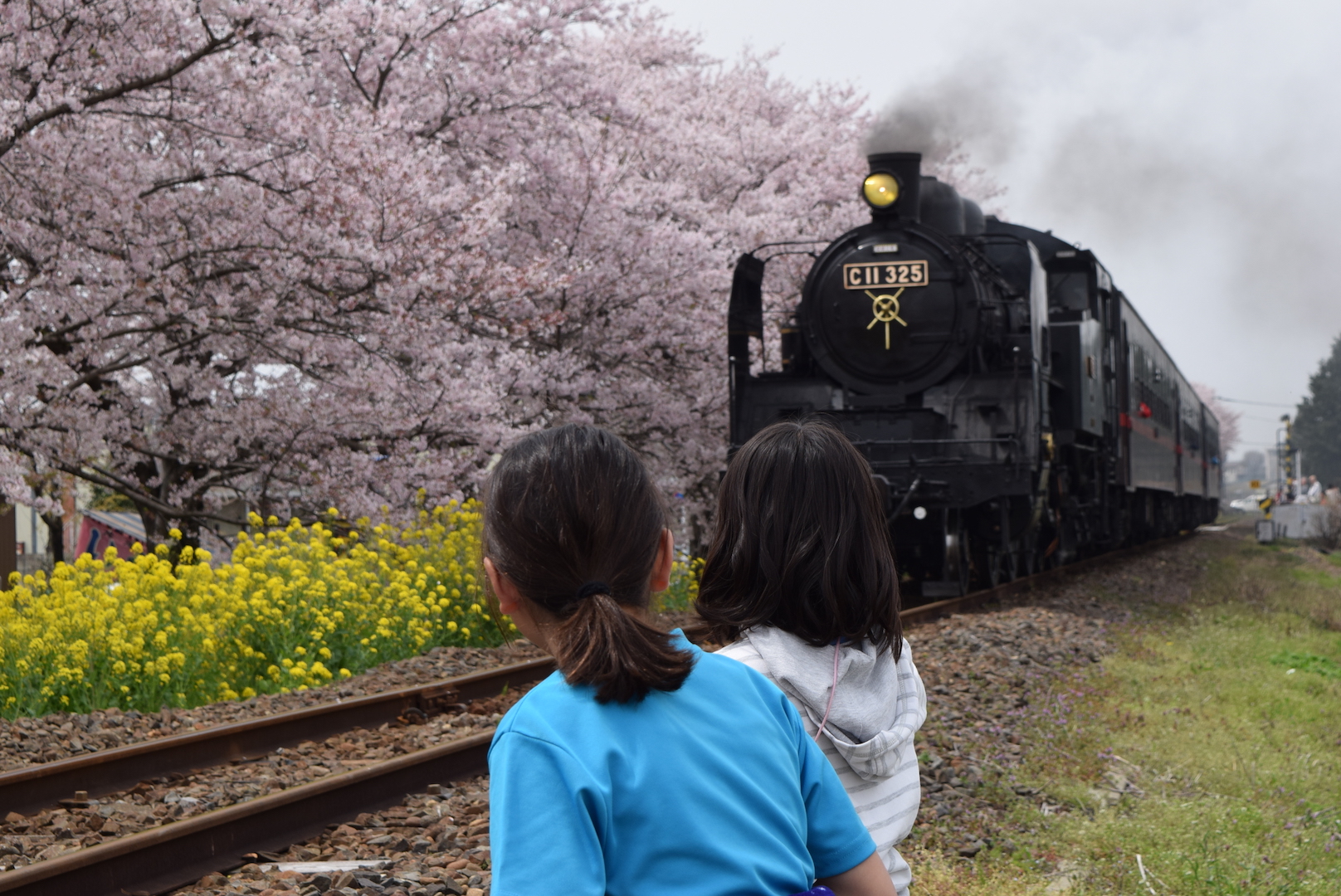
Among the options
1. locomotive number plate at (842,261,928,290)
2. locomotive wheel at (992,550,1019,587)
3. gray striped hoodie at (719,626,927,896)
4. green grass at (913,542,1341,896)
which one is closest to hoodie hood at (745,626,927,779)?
gray striped hoodie at (719,626,927,896)

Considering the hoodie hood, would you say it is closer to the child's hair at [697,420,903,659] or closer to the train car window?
the child's hair at [697,420,903,659]

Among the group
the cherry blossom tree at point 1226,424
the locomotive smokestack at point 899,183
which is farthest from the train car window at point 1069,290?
the cherry blossom tree at point 1226,424

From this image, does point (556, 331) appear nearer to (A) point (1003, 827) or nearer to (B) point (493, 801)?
(A) point (1003, 827)

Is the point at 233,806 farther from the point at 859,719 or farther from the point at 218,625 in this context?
the point at 218,625

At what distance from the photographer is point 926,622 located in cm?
980

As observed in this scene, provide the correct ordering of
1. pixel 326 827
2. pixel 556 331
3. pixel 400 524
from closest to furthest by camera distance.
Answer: pixel 326 827, pixel 400 524, pixel 556 331

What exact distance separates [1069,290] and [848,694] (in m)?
12.4

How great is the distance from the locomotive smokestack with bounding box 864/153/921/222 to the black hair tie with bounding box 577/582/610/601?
10.3 m

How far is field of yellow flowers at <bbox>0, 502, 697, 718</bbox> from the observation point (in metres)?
6.93

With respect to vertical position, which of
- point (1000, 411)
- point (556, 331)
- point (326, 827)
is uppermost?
point (556, 331)

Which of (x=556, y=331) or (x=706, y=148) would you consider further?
(x=706, y=148)

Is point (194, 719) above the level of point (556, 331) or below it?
below

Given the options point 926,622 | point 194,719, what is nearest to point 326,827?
point 194,719

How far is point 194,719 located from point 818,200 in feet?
47.5
